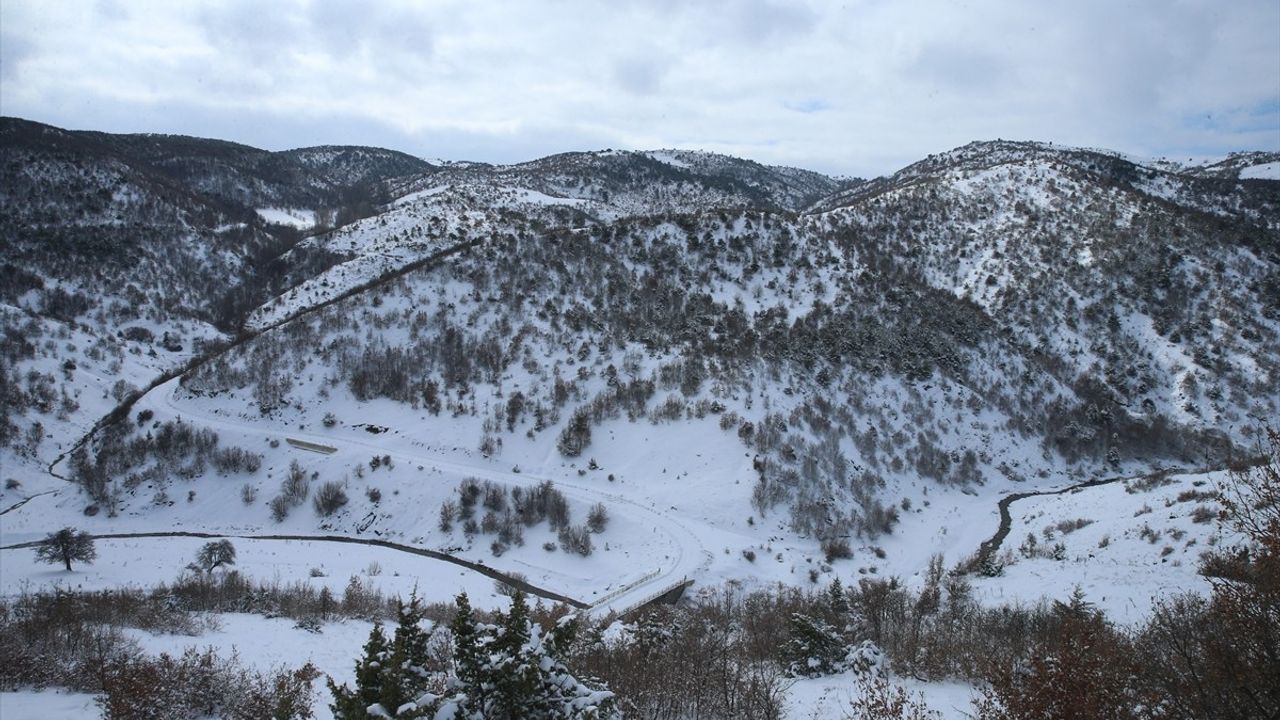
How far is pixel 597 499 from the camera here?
31344 millimetres

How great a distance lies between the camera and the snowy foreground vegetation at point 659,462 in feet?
32.4

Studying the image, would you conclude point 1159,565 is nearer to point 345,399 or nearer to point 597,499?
point 597,499

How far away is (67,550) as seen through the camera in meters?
24.0

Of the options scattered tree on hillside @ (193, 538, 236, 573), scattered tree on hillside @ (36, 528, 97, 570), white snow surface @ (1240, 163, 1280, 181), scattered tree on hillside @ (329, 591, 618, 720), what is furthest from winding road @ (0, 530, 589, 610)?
white snow surface @ (1240, 163, 1280, 181)

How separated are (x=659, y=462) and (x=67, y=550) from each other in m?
25.7

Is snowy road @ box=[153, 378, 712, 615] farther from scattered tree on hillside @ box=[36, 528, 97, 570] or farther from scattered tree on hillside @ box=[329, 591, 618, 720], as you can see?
scattered tree on hillside @ box=[329, 591, 618, 720]

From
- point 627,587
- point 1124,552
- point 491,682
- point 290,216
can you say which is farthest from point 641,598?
point 290,216

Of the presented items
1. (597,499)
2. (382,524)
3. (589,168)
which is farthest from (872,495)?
(589,168)

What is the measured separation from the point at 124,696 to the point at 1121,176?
10224 cm

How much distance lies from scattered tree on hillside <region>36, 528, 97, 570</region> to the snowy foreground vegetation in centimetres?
17

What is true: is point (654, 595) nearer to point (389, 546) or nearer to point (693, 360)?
point (389, 546)

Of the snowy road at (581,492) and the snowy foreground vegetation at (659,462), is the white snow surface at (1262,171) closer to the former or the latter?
the snowy foreground vegetation at (659,462)

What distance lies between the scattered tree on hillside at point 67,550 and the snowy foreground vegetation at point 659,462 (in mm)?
171

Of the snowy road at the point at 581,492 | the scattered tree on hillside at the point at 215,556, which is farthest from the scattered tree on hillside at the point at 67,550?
the snowy road at the point at 581,492
